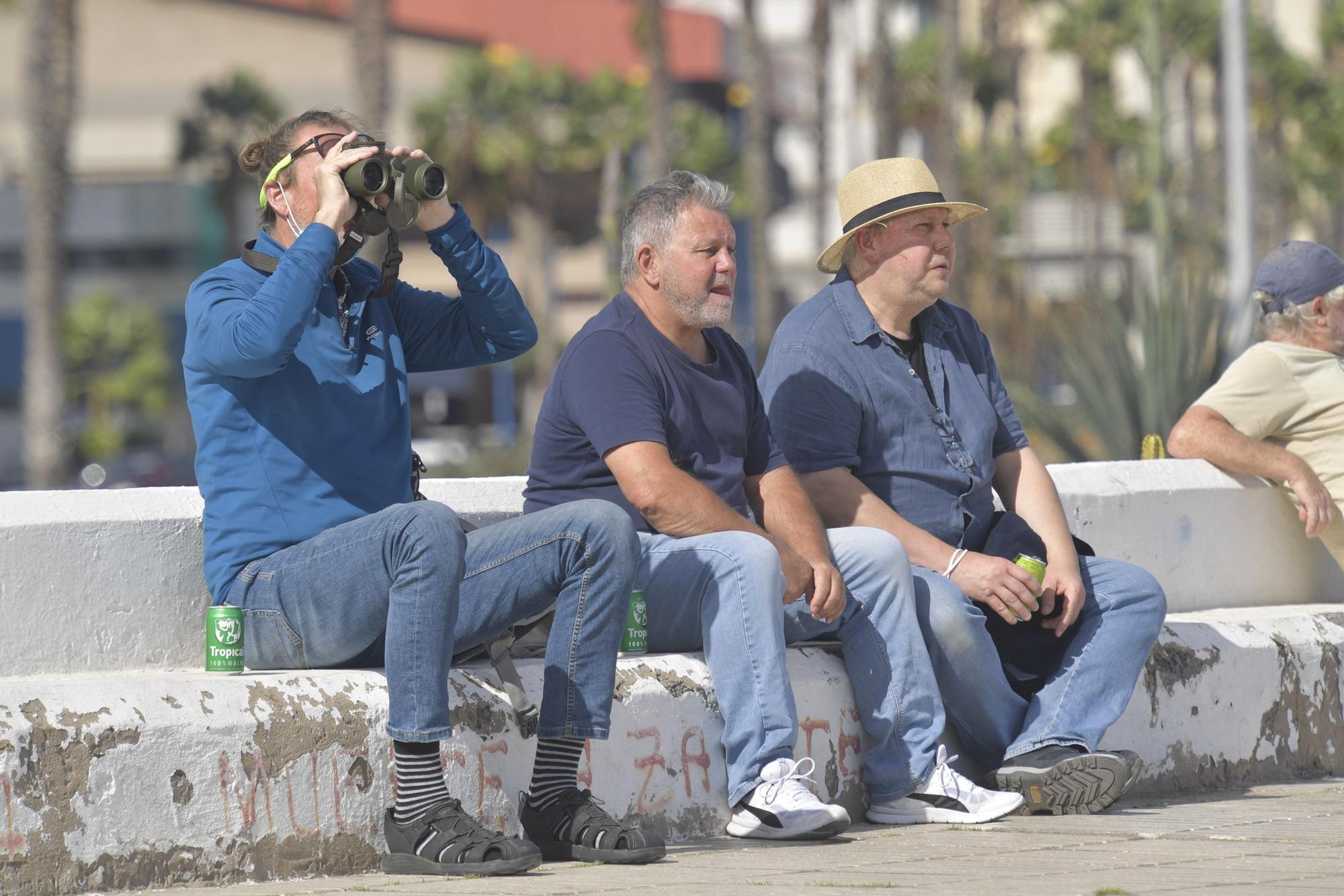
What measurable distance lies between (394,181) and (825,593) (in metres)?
1.38

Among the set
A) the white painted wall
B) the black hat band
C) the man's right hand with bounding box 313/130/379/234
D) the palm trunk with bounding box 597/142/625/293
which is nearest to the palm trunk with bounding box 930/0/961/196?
the palm trunk with bounding box 597/142/625/293

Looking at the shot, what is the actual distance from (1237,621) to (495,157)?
132ft

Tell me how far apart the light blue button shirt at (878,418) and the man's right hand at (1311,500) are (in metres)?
1.22

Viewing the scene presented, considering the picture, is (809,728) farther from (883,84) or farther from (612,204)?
(883,84)

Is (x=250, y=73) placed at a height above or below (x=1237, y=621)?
above

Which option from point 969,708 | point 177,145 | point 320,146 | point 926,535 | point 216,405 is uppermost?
point 177,145

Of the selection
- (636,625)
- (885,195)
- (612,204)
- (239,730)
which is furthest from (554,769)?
(612,204)

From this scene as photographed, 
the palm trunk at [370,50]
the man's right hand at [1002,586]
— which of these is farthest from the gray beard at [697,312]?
the palm trunk at [370,50]

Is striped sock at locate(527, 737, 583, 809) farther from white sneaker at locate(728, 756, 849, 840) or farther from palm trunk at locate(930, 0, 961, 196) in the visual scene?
palm trunk at locate(930, 0, 961, 196)

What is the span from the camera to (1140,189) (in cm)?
5809

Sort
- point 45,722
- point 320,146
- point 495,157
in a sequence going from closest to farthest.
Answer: point 45,722
point 320,146
point 495,157

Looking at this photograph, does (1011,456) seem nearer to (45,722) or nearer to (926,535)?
(926,535)

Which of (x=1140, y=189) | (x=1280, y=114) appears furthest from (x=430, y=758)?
(x=1140, y=189)

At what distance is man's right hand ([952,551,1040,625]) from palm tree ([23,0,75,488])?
21.4m
